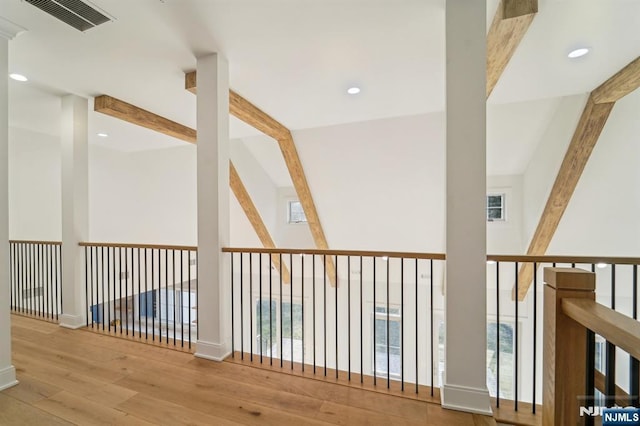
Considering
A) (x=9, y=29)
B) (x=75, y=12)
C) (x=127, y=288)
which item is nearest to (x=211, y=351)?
(x=127, y=288)

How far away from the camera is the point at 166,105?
3441 mm

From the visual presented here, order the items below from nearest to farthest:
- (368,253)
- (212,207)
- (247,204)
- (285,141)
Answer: (368,253), (212,207), (285,141), (247,204)

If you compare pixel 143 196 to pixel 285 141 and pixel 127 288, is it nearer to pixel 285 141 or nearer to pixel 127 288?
pixel 127 288

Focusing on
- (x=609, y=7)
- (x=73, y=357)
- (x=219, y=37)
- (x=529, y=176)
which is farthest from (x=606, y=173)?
(x=73, y=357)

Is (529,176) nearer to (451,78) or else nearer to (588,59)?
(588,59)

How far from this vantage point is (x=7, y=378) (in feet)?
6.72

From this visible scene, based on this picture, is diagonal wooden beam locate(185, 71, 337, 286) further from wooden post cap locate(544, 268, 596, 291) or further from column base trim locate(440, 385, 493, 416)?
wooden post cap locate(544, 268, 596, 291)

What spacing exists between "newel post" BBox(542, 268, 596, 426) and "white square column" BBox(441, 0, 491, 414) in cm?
103

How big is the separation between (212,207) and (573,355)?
2476 mm

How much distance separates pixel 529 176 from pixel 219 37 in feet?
14.8

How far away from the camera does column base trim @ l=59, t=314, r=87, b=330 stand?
324 cm

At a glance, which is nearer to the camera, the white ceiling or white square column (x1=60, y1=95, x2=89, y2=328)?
the white ceiling

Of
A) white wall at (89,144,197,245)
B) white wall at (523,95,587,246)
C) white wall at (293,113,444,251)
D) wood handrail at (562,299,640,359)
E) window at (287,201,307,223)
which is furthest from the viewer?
window at (287,201,307,223)

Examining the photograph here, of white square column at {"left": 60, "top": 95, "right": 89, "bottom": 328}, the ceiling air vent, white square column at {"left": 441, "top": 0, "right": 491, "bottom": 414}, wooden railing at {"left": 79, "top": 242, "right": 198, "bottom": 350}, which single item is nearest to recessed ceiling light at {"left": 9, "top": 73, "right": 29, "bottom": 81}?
white square column at {"left": 60, "top": 95, "right": 89, "bottom": 328}
